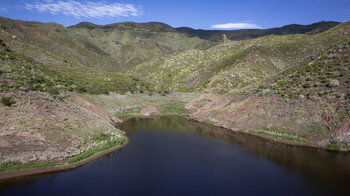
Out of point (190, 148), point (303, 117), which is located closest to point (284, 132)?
point (303, 117)

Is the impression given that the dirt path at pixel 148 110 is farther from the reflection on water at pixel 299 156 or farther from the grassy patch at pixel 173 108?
the reflection on water at pixel 299 156

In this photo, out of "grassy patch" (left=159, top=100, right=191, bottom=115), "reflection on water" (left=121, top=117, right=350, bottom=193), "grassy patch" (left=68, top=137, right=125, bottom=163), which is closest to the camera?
"reflection on water" (left=121, top=117, right=350, bottom=193)

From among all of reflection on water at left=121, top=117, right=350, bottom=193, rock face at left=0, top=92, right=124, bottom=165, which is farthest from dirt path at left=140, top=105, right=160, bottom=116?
rock face at left=0, top=92, right=124, bottom=165

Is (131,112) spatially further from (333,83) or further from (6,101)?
(333,83)

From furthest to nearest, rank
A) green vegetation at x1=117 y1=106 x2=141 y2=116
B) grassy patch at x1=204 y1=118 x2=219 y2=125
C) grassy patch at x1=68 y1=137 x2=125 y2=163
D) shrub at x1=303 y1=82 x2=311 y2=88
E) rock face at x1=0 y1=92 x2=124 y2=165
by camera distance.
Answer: green vegetation at x1=117 y1=106 x2=141 y2=116 → grassy patch at x1=204 y1=118 x2=219 y2=125 → shrub at x1=303 y1=82 x2=311 y2=88 → grassy patch at x1=68 y1=137 x2=125 y2=163 → rock face at x1=0 y1=92 x2=124 y2=165

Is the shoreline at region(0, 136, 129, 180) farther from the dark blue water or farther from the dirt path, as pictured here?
the dirt path

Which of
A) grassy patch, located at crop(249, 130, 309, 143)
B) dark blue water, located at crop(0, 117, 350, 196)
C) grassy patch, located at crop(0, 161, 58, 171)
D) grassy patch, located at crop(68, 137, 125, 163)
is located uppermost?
grassy patch, located at crop(249, 130, 309, 143)

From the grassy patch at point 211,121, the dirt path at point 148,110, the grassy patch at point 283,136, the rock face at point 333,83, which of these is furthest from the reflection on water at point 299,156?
the dirt path at point 148,110
